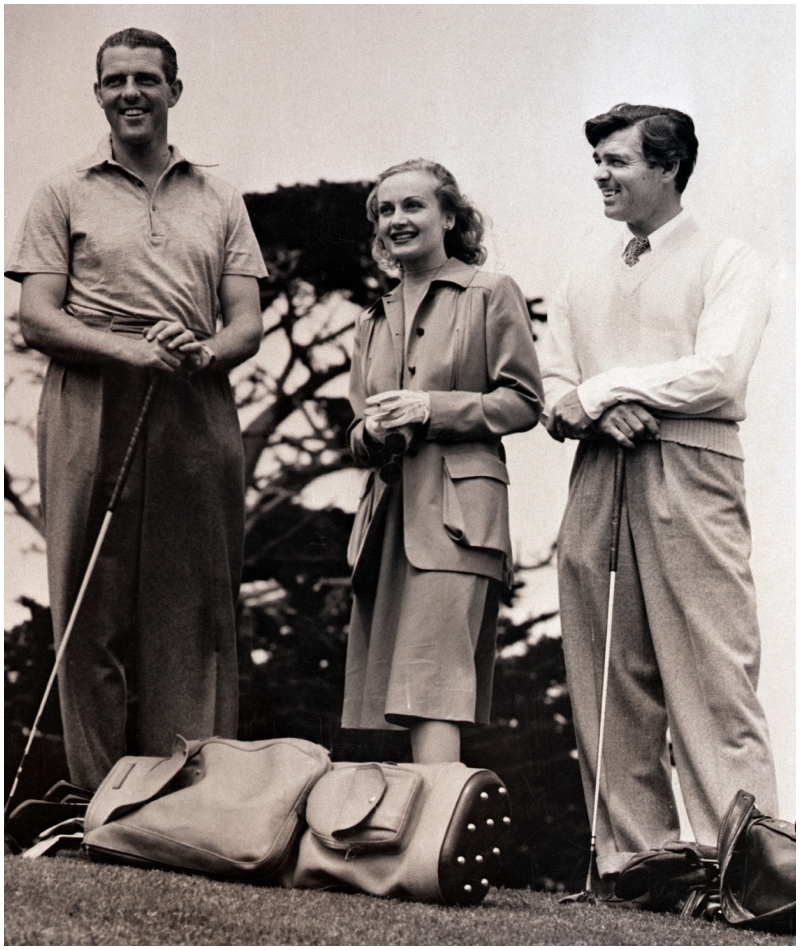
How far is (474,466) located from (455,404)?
0.19 metres

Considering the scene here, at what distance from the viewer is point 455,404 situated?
4.36 m

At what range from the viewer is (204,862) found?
12.6 ft

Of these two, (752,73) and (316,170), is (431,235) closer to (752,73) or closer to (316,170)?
(316,170)

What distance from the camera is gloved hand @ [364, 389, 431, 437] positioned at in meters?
4.36

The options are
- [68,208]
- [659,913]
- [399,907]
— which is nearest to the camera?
[399,907]

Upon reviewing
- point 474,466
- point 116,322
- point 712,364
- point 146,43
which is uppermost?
point 146,43

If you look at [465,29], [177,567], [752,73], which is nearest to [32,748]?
[177,567]

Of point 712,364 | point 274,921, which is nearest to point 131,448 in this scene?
point 274,921

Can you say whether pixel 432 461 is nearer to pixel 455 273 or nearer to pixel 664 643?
pixel 455 273

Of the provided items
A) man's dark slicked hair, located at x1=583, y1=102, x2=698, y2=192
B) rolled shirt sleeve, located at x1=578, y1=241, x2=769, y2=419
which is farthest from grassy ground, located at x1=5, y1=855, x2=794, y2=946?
man's dark slicked hair, located at x1=583, y1=102, x2=698, y2=192

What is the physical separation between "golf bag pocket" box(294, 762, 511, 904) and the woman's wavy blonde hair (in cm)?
168

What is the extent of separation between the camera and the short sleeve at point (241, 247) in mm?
4770

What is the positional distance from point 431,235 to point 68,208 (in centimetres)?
118

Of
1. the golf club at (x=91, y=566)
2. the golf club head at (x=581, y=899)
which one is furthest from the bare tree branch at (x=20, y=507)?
the golf club head at (x=581, y=899)
